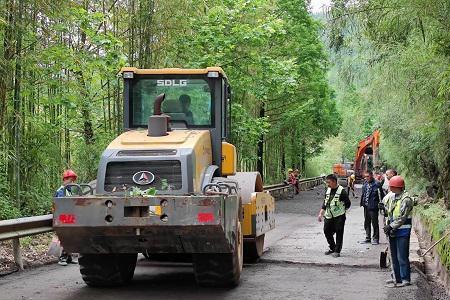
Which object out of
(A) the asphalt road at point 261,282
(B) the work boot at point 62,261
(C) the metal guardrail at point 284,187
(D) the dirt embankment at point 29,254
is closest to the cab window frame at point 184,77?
(A) the asphalt road at point 261,282

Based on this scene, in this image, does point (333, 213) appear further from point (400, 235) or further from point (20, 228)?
point (20, 228)

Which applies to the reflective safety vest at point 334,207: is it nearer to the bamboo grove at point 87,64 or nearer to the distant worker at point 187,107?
the distant worker at point 187,107

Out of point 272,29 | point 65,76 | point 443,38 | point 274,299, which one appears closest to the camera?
point 274,299

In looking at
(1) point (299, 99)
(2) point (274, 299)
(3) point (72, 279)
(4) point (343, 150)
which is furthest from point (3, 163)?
(4) point (343, 150)

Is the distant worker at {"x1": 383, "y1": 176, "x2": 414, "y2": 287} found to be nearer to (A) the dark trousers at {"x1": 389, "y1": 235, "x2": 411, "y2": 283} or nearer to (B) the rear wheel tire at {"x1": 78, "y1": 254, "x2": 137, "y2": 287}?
(A) the dark trousers at {"x1": 389, "y1": 235, "x2": 411, "y2": 283}

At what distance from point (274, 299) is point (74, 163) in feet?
29.6

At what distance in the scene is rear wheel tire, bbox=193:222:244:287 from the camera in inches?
319

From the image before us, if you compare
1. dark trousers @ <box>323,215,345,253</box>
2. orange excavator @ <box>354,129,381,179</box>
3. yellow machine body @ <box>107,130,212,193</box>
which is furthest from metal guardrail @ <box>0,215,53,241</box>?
orange excavator @ <box>354,129,381,179</box>

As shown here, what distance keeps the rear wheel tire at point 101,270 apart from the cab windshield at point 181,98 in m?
2.23

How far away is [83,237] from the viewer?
7.53 m

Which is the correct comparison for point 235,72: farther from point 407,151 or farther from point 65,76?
point 65,76

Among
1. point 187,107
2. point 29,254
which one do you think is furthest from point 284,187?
point 187,107

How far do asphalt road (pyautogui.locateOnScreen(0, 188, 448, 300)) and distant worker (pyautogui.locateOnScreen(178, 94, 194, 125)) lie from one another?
229cm

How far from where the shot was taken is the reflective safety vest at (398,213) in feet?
28.2
